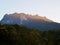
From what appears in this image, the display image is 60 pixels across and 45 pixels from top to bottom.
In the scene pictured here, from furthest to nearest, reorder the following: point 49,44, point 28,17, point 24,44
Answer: point 28,17 → point 49,44 → point 24,44

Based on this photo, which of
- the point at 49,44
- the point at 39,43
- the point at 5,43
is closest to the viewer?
the point at 5,43

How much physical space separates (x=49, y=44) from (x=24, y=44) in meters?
8.14

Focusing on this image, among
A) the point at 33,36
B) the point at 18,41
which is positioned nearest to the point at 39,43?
the point at 33,36

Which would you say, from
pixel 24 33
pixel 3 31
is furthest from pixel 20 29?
pixel 3 31

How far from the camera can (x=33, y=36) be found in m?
41.4

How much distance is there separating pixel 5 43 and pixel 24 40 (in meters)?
4.19

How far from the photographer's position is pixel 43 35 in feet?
157

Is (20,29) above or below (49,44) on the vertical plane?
above

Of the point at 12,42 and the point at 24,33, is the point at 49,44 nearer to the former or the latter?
the point at 24,33

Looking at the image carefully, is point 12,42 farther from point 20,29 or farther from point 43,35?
point 43,35

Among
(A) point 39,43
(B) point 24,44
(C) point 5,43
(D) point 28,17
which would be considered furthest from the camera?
(D) point 28,17

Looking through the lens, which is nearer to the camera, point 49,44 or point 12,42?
point 12,42

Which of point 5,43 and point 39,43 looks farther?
point 39,43

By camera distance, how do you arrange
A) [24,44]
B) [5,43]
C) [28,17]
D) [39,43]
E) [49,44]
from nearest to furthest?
[5,43] < [24,44] < [39,43] < [49,44] < [28,17]
